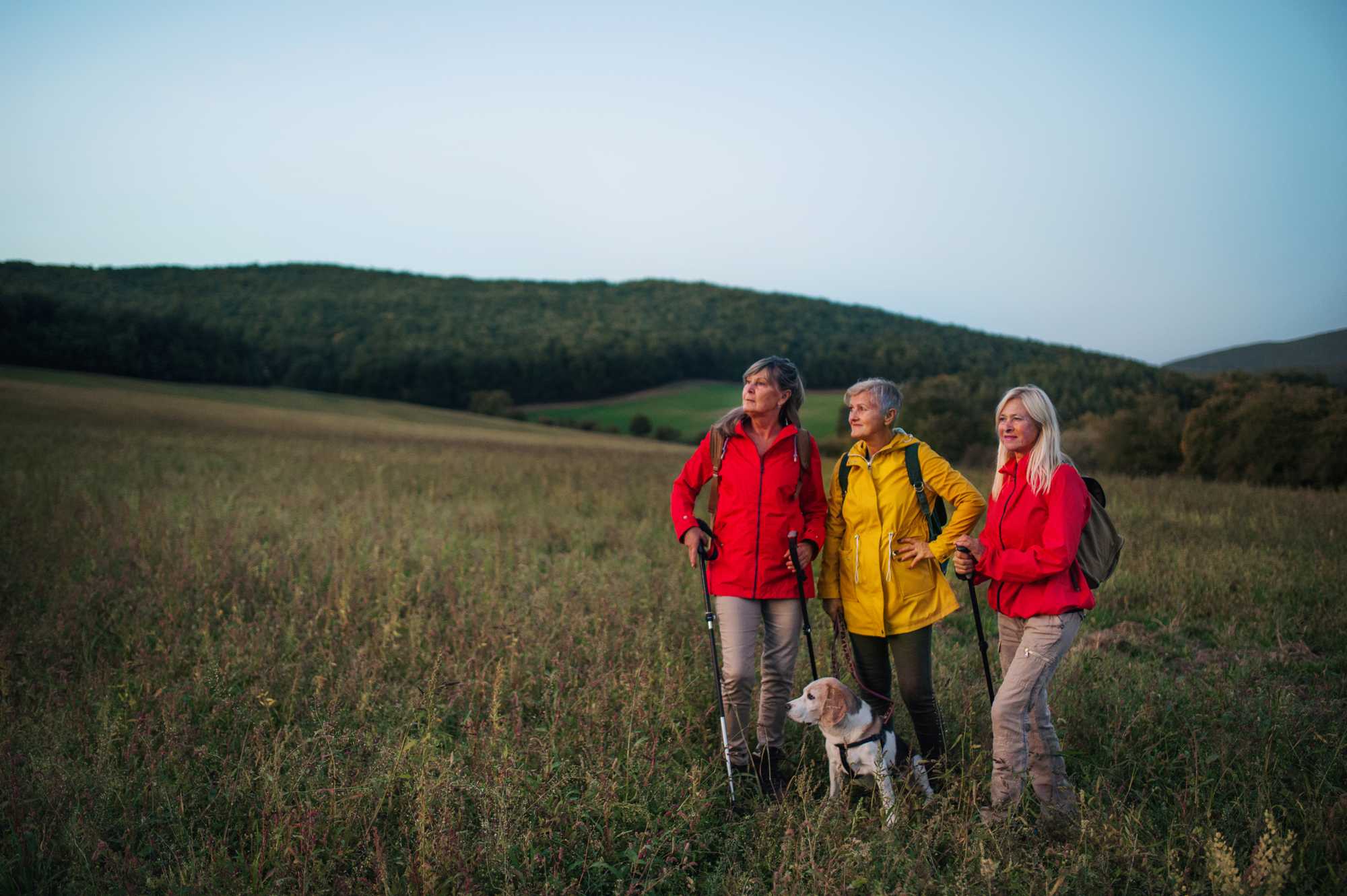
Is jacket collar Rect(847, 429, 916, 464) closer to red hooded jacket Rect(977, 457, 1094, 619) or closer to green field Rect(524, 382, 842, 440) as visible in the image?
red hooded jacket Rect(977, 457, 1094, 619)

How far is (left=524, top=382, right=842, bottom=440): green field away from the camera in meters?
56.4

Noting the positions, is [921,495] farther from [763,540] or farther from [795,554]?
[763,540]

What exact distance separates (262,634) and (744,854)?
13.2 feet

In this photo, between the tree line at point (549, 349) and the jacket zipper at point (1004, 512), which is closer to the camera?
the jacket zipper at point (1004, 512)

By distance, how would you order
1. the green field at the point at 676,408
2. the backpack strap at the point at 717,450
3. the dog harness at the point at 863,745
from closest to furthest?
the dog harness at the point at 863,745
the backpack strap at the point at 717,450
the green field at the point at 676,408

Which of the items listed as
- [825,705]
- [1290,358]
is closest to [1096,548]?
[825,705]

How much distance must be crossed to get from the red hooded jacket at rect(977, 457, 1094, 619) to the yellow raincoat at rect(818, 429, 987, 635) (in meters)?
0.15

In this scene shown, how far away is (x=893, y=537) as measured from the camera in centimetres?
370

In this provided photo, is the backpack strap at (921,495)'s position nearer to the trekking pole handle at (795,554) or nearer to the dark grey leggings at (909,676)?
the dark grey leggings at (909,676)

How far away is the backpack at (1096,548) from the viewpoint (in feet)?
11.1

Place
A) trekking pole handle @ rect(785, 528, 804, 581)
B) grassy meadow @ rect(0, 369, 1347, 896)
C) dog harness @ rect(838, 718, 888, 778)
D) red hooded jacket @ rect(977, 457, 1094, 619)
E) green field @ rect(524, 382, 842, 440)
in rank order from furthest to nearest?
green field @ rect(524, 382, 842, 440) < trekking pole handle @ rect(785, 528, 804, 581) < dog harness @ rect(838, 718, 888, 778) < red hooded jacket @ rect(977, 457, 1094, 619) < grassy meadow @ rect(0, 369, 1347, 896)

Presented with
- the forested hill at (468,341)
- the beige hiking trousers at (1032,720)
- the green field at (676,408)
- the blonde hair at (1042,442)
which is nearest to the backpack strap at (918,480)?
the blonde hair at (1042,442)

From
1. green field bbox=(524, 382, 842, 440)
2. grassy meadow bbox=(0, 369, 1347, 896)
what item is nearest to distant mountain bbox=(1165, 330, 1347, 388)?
grassy meadow bbox=(0, 369, 1347, 896)

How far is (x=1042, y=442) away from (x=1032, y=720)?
4.32 ft
